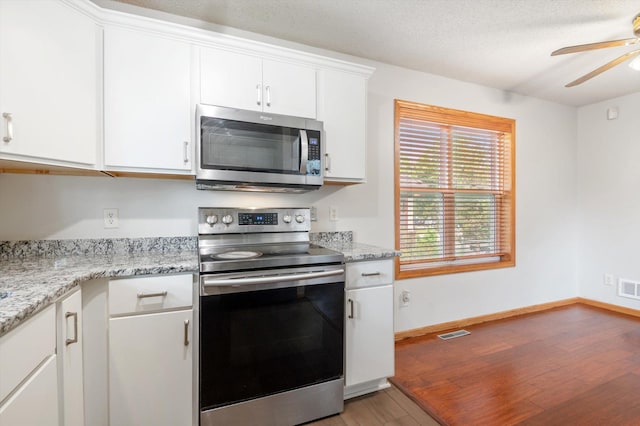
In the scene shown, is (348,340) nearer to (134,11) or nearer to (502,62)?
(134,11)

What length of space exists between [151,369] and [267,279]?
0.68 meters

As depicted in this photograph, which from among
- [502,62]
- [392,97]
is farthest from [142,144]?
[502,62]

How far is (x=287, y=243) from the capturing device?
214cm

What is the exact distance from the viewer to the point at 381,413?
5.99 feet

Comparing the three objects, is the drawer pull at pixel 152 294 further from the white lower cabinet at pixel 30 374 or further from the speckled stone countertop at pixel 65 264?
the white lower cabinet at pixel 30 374

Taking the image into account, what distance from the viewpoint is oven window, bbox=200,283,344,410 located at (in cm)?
152

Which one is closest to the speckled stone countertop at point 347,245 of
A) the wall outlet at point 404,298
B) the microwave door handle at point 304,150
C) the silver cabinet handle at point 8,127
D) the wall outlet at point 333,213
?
the wall outlet at point 333,213

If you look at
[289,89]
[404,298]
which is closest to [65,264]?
[289,89]

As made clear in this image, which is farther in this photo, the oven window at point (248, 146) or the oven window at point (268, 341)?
the oven window at point (248, 146)

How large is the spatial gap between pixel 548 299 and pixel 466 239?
1494 millimetres

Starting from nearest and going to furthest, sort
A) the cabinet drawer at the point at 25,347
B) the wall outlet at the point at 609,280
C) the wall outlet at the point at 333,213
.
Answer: the cabinet drawer at the point at 25,347 < the wall outlet at the point at 333,213 < the wall outlet at the point at 609,280

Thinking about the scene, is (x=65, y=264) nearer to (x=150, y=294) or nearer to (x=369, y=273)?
(x=150, y=294)

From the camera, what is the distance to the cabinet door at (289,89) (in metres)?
1.93

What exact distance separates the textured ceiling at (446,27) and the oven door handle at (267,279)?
166 cm
